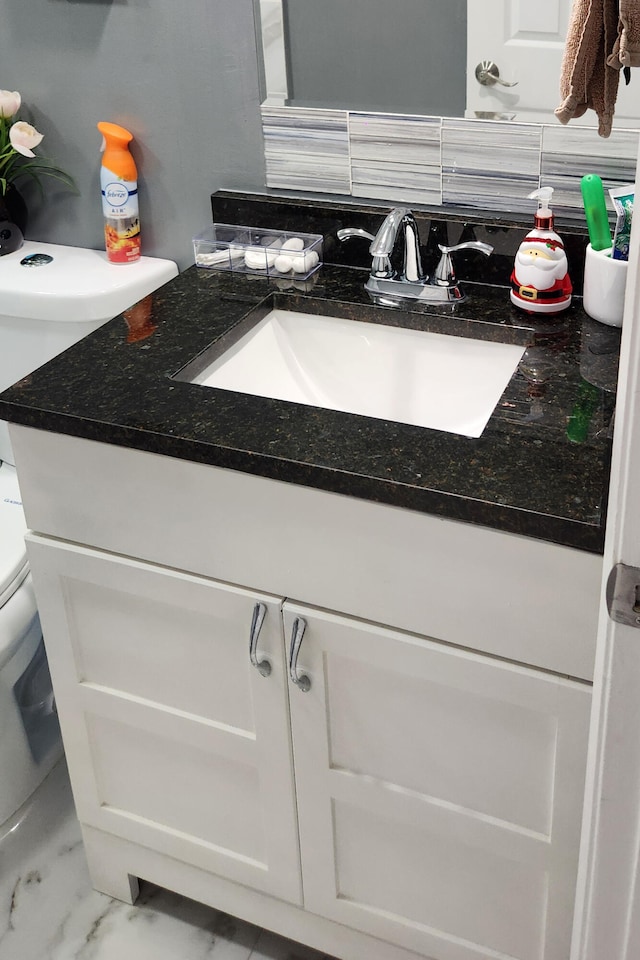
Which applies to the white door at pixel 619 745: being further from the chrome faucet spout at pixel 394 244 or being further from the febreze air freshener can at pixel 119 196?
the febreze air freshener can at pixel 119 196

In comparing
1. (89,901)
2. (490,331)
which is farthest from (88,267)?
(89,901)

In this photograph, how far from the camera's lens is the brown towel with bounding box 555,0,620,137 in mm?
1051

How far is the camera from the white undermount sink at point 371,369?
4.40ft

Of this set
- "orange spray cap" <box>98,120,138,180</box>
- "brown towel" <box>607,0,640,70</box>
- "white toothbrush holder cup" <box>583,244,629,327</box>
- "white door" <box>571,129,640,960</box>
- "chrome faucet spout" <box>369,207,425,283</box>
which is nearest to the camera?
"white door" <box>571,129,640,960</box>

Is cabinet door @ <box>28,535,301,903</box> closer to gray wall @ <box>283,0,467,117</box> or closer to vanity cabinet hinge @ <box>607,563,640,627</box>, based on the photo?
vanity cabinet hinge @ <box>607,563,640,627</box>

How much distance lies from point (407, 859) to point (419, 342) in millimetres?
643

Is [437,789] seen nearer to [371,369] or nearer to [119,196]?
[371,369]

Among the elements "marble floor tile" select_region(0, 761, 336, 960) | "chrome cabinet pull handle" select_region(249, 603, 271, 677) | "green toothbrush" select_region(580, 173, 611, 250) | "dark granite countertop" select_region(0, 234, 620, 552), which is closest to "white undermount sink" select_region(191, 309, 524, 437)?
"dark granite countertop" select_region(0, 234, 620, 552)

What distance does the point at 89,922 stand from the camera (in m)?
1.62

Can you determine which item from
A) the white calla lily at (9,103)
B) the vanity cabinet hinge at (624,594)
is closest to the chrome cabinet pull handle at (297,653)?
the vanity cabinet hinge at (624,594)

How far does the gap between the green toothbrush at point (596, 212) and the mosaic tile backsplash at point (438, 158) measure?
6 cm

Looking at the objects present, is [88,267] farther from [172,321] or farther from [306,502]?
[306,502]

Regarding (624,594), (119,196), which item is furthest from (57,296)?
(624,594)

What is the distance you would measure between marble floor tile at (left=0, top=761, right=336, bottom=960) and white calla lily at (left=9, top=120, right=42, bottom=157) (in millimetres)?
1099
